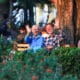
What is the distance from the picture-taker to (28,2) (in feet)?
49.5

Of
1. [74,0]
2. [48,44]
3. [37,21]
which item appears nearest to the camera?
[48,44]

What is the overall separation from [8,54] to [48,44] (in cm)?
388

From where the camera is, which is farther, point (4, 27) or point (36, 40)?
point (4, 27)

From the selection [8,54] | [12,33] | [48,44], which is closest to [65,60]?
[48,44]

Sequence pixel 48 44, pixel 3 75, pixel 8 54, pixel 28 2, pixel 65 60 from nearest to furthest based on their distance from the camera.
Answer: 1. pixel 3 75
2. pixel 8 54
3. pixel 65 60
4. pixel 48 44
5. pixel 28 2

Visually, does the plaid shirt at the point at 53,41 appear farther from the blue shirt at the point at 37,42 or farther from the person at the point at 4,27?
the person at the point at 4,27

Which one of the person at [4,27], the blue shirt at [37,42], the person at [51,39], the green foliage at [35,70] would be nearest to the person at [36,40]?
the blue shirt at [37,42]

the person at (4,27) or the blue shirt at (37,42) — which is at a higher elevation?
the person at (4,27)

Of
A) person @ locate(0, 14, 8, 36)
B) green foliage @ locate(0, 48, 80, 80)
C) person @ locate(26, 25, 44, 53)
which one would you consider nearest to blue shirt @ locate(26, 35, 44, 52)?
person @ locate(26, 25, 44, 53)

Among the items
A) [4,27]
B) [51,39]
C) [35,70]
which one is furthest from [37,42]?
[35,70]

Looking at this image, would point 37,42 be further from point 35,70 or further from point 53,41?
point 35,70

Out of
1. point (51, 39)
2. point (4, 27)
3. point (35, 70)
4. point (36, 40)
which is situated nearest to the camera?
point (35, 70)

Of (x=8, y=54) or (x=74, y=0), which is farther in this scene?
(x=74, y=0)

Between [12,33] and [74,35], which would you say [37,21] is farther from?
[74,35]
